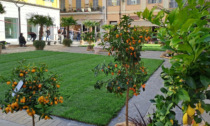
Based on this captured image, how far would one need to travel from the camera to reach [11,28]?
2358 centimetres

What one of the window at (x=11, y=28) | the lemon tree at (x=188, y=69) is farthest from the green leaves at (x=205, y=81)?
the window at (x=11, y=28)

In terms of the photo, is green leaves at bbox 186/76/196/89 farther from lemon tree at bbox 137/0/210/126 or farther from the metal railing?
the metal railing

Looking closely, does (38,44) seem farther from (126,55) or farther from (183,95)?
(183,95)

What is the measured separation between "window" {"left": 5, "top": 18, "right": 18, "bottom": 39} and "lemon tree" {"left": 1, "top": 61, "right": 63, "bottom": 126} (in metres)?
22.1

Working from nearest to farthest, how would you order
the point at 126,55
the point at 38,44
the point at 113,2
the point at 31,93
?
the point at 31,93
the point at 126,55
the point at 38,44
the point at 113,2

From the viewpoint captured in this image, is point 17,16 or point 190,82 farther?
point 17,16

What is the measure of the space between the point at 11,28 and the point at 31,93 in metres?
23.1

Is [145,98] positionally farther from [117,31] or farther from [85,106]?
[117,31]

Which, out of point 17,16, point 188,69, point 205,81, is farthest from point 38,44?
point 205,81

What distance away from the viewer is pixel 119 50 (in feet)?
10.4

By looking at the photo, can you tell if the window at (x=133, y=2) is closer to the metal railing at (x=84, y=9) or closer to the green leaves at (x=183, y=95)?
the metal railing at (x=84, y=9)

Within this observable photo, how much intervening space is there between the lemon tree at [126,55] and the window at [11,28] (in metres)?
22.1

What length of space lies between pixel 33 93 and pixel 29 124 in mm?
1225

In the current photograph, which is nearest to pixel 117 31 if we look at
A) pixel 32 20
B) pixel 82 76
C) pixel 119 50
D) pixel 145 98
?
pixel 119 50
